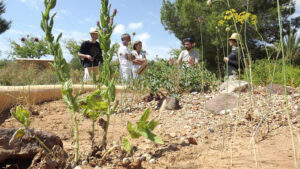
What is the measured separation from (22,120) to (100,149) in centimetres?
49

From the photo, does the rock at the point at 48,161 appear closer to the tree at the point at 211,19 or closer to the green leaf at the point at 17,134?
the green leaf at the point at 17,134

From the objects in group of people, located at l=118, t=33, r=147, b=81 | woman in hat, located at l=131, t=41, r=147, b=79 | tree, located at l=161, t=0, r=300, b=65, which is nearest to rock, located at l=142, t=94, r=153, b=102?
group of people, located at l=118, t=33, r=147, b=81

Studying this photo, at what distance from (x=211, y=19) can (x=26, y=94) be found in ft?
35.4

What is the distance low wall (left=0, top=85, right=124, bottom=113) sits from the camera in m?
2.78

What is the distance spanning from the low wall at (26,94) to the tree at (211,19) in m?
10.0

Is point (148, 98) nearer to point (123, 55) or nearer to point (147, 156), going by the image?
point (123, 55)

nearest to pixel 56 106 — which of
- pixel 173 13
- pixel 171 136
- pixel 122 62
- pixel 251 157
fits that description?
pixel 122 62

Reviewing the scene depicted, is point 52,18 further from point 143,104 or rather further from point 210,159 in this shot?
point 143,104

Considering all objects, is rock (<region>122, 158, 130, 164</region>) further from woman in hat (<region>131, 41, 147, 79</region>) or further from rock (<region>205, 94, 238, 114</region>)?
woman in hat (<region>131, 41, 147, 79</region>)

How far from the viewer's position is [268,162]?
124cm

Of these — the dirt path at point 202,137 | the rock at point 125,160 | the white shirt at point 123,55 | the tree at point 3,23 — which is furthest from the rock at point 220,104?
the tree at point 3,23

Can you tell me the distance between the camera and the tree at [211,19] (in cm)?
1184

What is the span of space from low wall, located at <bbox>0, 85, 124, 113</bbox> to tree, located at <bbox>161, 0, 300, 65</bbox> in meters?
10.0

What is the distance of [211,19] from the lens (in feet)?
38.0
